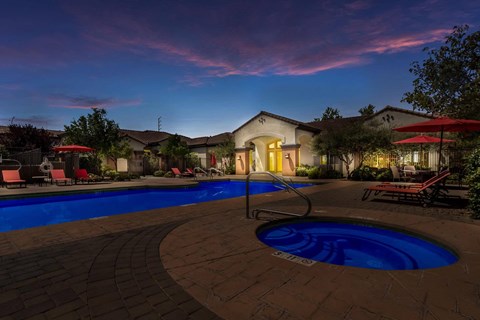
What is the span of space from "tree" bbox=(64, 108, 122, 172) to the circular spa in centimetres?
2029

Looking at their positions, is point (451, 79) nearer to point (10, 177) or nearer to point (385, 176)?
point (385, 176)

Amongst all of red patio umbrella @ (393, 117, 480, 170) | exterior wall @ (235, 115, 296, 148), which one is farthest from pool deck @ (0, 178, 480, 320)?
exterior wall @ (235, 115, 296, 148)

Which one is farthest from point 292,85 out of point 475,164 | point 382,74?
point 475,164

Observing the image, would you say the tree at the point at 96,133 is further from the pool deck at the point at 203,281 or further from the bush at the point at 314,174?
the pool deck at the point at 203,281

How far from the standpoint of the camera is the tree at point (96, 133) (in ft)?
67.1

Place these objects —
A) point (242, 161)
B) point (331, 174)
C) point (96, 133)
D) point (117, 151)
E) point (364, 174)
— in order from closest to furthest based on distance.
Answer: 1. point (364, 174)
2. point (331, 174)
3. point (96, 133)
4. point (117, 151)
5. point (242, 161)

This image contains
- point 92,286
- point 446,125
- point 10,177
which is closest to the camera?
point 92,286

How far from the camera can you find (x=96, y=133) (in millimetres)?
20812

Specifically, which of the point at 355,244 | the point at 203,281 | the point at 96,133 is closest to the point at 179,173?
the point at 96,133

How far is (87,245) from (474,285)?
5551 mm

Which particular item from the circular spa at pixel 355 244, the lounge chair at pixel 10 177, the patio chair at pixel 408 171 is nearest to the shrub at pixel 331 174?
the patio chair at pixel 408 171

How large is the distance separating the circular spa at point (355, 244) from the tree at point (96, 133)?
66.6 feet

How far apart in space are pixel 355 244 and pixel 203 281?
3779mm

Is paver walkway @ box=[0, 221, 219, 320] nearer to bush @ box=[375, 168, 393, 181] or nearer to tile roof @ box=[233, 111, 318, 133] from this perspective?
bush @ box=[375, 168, 393, 181]
